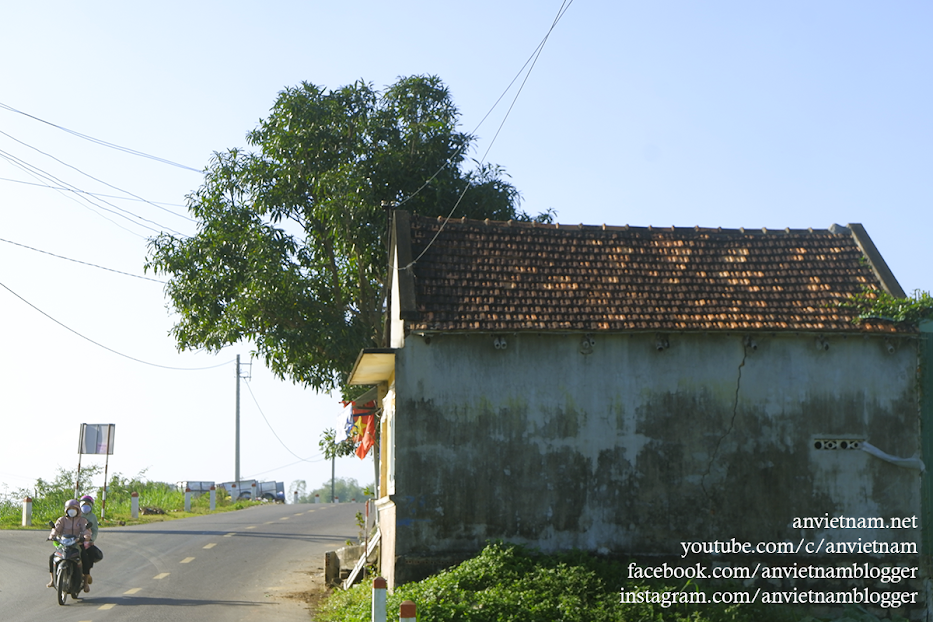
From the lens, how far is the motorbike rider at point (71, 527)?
1423 centimetres

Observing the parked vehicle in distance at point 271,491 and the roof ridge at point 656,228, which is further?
the parked vehicle in distance at point 271,491

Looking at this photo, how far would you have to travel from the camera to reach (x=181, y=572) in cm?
1695

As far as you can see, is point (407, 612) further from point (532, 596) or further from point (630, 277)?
point (630, 277)

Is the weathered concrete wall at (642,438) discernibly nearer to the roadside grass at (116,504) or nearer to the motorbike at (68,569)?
the motorbike at (68,569)

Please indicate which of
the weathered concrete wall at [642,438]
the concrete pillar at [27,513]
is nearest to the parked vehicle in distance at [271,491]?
the concrete pillar at [27,513]

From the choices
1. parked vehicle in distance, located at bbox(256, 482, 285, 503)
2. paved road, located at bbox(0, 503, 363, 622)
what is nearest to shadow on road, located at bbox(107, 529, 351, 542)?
paved road, located at bbox(0, 503, 363, 622)

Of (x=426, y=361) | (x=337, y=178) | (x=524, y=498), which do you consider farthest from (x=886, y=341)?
(x=337, y=178)

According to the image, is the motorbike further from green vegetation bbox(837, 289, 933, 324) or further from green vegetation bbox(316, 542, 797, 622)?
green vegetation bbox(837, 289, 933, 324)

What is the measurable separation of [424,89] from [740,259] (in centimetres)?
860

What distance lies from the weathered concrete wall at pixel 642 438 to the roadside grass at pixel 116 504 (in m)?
16.2

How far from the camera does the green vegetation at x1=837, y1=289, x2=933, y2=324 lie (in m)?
14.1

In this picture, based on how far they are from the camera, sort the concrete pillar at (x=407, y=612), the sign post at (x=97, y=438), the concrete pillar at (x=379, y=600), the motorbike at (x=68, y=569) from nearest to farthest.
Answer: the concrete pillar at (x=407, y=612) → the concrete pillar at (x=379, y=600) → the motorbike at (x=68, y=569) → the sign post at (x=97, y=438)

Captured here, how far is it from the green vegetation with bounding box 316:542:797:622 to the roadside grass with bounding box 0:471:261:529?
53.1 feet

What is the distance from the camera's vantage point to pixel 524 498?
44.1 ft
